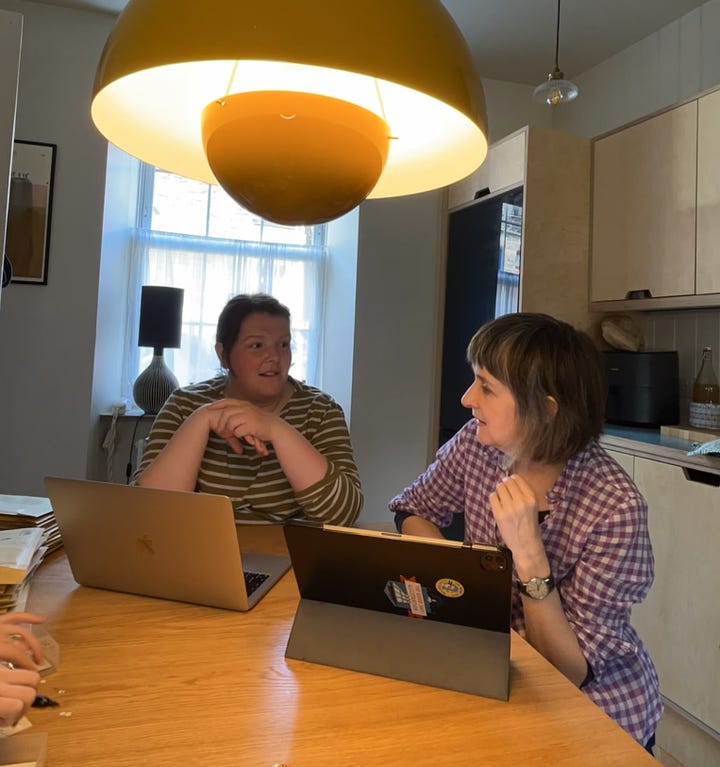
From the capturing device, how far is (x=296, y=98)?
2.06ft

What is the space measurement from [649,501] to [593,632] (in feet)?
4.54

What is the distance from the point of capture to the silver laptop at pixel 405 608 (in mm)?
789

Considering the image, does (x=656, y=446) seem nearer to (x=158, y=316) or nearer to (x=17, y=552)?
(x=17, y=552)

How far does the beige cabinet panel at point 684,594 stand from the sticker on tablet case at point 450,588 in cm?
150

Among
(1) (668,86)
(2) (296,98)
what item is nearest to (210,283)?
(1) (668,86)

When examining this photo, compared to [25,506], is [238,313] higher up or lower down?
higher up

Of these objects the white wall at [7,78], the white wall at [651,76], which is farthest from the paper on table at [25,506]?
the white wall at [651,76]

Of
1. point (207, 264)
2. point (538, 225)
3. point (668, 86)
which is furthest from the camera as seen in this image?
point (207, 264)

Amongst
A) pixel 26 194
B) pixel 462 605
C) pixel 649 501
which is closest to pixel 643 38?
pixel 649 501

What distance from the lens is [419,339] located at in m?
3.51

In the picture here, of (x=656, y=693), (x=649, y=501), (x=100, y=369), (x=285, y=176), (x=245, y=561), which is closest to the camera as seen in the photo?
(x=285, y=176)

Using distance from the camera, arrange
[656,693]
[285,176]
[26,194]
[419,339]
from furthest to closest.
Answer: [419,339] < [26,194] < [656,693] < [285,176]

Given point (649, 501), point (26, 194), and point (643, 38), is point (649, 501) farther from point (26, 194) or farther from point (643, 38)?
point (26, 194)

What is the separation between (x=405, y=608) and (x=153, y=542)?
404 mm
